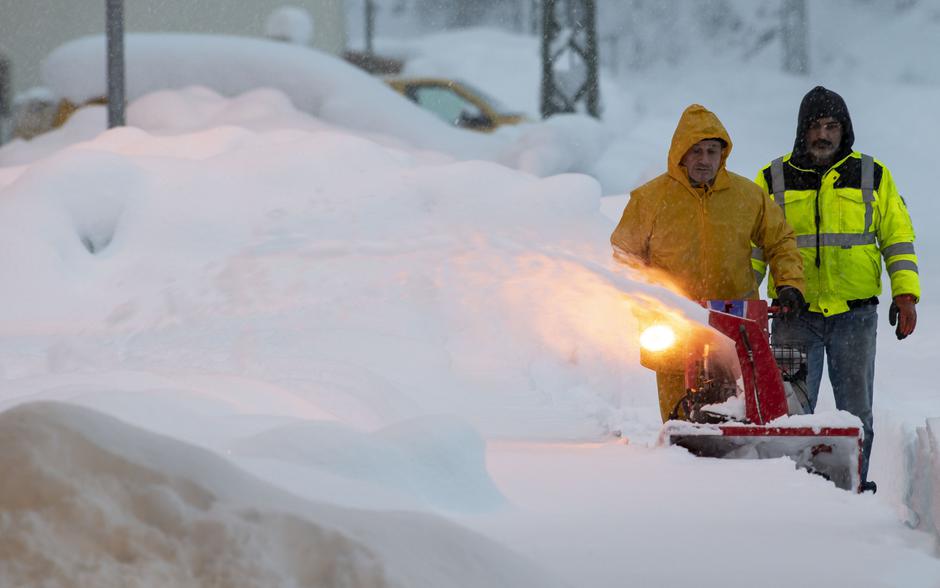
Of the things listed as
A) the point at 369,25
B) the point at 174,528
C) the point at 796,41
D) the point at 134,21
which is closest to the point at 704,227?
the point at 174,528

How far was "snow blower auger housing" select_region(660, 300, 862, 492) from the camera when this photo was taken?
5168 millimetres

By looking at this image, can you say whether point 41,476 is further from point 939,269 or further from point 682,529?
point 939,269

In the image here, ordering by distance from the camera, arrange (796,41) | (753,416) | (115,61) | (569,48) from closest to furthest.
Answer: (753,416)
(115,61)
(569,48)
(796,41)


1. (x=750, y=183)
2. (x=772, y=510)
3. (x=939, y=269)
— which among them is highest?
(x=750, y=183)

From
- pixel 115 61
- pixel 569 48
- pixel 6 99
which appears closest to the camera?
pixel 115 61

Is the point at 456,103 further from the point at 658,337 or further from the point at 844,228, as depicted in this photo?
the point at 658,337

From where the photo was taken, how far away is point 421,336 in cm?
954

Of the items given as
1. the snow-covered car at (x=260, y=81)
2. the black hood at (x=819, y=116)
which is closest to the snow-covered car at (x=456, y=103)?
the snow-covered car at (x=260, y=81)

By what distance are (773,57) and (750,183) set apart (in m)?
53.8

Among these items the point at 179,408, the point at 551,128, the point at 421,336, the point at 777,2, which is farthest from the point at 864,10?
the point at 179,408

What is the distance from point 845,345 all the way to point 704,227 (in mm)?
904

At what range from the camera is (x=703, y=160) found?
5715 millimetres

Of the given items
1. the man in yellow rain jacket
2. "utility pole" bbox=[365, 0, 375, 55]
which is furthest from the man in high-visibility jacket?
"utility pole" bbox=[365, 0, 375, 55]

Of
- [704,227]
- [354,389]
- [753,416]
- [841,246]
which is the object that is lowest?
[354,389]
